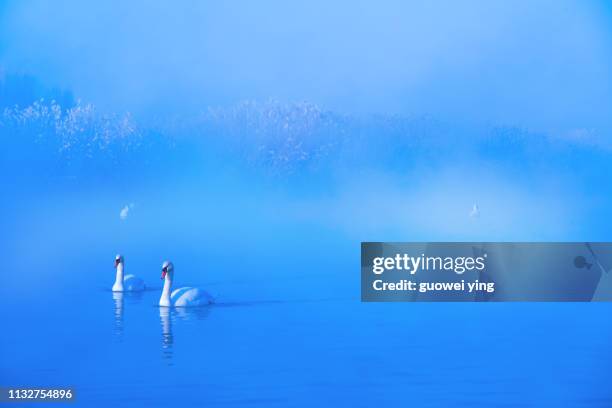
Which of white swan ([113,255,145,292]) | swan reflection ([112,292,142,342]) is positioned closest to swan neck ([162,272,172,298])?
swan reflection ([112,292,142,342])

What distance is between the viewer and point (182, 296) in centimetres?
1139

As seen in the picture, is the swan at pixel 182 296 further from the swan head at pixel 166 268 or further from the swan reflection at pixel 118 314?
the swan reflection at pixel 118 314

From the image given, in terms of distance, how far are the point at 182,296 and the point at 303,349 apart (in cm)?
160

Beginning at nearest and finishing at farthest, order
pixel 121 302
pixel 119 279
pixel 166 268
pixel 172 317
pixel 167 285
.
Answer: pixel 172 317 → pixel 166 268 → pixel 167 285 → pixel 121 302 → pixel 119 279

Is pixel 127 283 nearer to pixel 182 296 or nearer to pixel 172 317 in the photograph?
pixel 182 296

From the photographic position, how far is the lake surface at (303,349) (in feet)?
30.6

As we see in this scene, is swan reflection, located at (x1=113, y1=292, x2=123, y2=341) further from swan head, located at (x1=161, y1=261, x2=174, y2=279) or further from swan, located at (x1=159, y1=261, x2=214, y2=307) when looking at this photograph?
swan head, located at (x1=161, y1=261, x2=174, y2=279)

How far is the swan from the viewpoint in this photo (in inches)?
447

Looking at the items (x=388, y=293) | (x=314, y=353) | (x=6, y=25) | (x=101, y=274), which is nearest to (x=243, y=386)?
(x=314, y=353)

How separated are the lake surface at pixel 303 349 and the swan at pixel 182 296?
0.12 m

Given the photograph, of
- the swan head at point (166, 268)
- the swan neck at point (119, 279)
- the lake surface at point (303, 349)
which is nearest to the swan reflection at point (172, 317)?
the lake surface at point (303, 349)

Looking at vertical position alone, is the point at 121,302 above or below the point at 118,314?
above

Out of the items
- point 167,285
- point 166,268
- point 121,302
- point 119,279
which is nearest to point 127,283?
point 119,279

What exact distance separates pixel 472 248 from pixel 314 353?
164 cm
